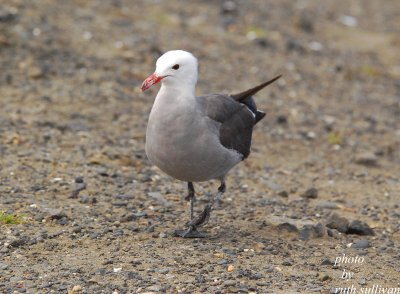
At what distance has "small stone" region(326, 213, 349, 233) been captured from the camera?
25.8 ft

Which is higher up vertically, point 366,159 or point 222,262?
point 366,159

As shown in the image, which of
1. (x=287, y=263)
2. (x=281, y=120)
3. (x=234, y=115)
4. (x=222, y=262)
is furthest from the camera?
(x=281, y=120)

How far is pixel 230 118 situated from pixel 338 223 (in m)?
1.56

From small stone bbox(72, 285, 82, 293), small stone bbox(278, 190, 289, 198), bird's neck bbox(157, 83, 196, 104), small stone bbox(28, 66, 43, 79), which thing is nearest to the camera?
small stone bbox(72, 285, 82, 293)

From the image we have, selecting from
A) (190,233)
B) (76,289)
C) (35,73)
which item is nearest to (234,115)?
(190,233)

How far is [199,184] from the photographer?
9133 mm

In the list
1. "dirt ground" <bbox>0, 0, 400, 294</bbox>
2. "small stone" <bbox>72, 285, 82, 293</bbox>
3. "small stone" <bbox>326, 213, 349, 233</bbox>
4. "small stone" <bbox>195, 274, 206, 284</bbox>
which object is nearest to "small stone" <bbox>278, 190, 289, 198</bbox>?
"dirt ground" <bbox>0, 0, 400, 294</bbox>

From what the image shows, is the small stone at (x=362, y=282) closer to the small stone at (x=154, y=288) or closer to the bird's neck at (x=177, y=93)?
the small stone at (x=154, y=288)

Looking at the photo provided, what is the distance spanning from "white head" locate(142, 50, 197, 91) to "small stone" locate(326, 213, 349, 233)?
7.10 feet

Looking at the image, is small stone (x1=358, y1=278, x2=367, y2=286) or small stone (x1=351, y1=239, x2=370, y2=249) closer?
small stone (x1=358, y1=278, x2=367, y2=286)

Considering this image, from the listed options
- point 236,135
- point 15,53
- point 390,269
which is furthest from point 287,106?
point 390,269

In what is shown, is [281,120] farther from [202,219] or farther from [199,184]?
[202,219]

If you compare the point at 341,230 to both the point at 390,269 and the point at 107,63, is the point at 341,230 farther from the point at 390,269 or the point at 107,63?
the point at 107,63

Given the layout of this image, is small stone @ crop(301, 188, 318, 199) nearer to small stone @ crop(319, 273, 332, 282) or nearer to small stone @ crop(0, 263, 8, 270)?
small stone @ crop(319, 273, 332, 282)
